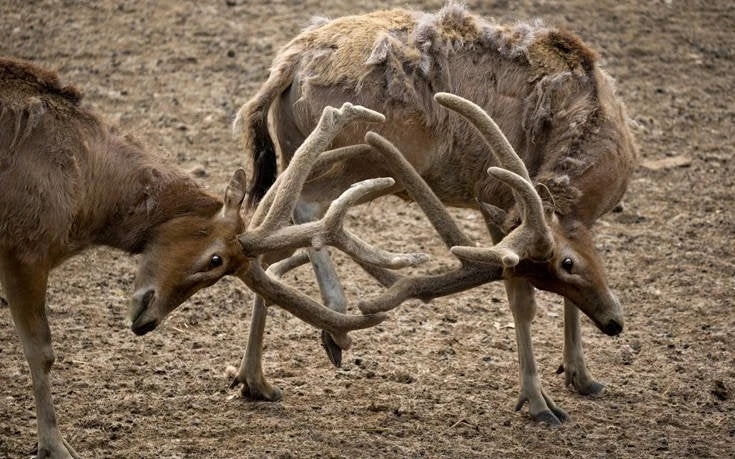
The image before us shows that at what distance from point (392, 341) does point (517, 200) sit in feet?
6.88

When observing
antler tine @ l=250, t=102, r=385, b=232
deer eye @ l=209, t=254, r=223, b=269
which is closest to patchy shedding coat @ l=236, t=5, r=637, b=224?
antler tine @ l=250, t=102, r=385, b=232

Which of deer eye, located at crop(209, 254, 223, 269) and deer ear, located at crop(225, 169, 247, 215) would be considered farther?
deer ear, located at crop(225, 169, 247, 215)

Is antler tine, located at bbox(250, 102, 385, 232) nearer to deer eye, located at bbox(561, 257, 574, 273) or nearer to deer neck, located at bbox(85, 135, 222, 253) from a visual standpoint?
deer neck, located at bbox(85, 135, 222, 253)

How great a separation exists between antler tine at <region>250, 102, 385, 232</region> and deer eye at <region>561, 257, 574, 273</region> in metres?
1.30

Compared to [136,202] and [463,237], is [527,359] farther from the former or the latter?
[136,202]

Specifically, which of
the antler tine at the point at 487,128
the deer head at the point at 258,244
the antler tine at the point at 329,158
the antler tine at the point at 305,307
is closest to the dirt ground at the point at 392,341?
the antler tine at the point at 305,307

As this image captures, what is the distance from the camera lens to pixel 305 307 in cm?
670

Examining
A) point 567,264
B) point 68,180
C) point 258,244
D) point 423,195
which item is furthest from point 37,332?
point 567,264

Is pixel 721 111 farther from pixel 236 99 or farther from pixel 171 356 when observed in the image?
pixel 171 356

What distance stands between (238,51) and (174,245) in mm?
6617

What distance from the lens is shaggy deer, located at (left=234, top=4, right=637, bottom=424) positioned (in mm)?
7277

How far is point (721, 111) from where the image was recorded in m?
12.2

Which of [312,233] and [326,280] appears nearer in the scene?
[312,233]

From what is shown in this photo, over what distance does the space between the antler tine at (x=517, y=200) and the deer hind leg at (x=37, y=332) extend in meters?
2.25
